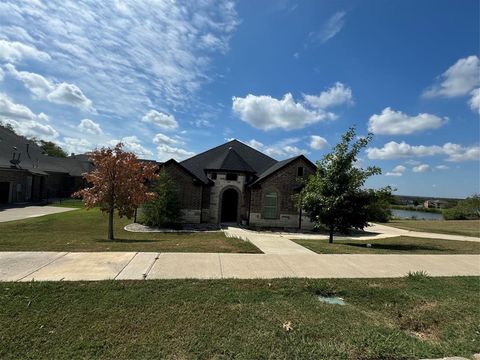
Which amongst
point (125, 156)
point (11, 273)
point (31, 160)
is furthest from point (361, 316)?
point (31, 160)

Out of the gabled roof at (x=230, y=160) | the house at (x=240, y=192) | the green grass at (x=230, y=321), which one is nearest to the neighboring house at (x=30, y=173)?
the gabled roof at (x=230, y=160)

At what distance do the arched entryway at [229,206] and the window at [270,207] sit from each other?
9.81 feet

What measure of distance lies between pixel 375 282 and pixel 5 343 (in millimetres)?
6045

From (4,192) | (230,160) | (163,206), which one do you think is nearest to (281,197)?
(230,160)

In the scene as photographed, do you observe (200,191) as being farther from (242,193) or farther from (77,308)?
(77,308)

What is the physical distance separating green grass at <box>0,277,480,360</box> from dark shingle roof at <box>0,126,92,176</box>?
31884mm

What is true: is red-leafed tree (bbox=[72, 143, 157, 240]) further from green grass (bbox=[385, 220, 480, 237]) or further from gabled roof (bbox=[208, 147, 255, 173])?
green grass (bbox=[385, 220, 480, 237])

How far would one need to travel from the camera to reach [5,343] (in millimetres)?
3783

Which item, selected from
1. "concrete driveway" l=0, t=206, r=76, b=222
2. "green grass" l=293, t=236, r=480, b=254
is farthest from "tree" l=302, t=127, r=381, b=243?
"concrete driveway" l=0, t=206, r=76, b=222

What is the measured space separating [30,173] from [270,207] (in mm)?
26659

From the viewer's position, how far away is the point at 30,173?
3375cm

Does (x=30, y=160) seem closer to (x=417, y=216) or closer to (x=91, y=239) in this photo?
(x=91, y=239)

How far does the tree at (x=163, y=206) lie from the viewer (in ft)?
67.6

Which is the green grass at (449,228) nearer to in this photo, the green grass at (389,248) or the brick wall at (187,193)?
the green grass at (389,248)
